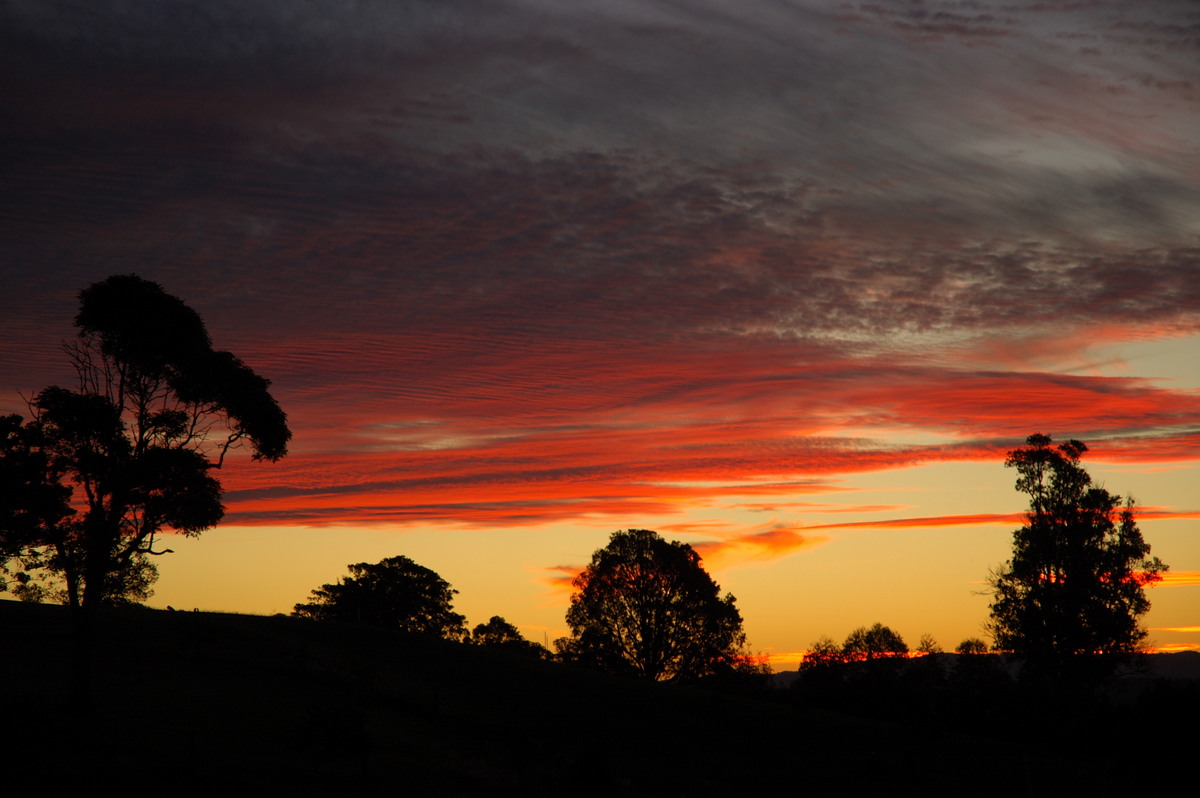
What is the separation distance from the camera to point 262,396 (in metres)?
39.8

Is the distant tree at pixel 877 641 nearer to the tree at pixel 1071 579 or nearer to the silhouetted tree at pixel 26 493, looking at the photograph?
the tree at pixel 1071 579

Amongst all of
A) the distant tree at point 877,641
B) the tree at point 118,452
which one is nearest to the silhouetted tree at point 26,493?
the tree at point 118,452

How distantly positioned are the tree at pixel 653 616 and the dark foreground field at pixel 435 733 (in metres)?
13.9

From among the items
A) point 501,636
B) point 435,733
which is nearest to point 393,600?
point 501,636

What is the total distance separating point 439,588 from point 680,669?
139ft

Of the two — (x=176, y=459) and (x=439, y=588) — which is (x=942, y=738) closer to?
(x=176, y=459)

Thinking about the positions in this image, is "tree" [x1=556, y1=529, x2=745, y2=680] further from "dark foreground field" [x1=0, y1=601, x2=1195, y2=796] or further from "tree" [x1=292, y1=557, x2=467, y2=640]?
"tree" [x1=292, y1=557, x2=467, y2=640]

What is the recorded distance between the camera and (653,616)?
89688mm

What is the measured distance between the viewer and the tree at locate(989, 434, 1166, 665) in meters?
57.7

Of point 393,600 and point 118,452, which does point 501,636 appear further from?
point 118,452

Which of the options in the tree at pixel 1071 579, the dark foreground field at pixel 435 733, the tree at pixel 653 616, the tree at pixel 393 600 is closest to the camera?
the dark foreground field at pixel 435 733

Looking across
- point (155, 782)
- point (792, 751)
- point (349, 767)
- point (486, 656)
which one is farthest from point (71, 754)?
point (486, 656)

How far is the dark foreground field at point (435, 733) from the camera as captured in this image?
1169 inches

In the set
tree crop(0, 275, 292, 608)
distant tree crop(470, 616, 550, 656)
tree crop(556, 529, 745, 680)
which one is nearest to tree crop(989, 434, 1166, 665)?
tree crop(556, 529, 745, 680)
